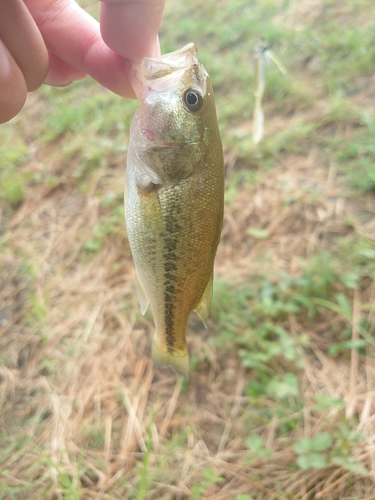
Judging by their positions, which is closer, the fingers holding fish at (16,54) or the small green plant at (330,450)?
the fingers holding fish at (16,54)

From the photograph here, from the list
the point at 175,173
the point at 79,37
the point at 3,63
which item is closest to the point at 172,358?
the point at 175,173

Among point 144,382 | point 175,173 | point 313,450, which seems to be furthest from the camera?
point 144,382

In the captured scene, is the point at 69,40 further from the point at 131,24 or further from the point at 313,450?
the point at 313,450

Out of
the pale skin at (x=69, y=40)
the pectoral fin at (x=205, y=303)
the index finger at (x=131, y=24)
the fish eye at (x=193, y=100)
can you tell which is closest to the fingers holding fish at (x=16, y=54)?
the pale skin at (x=69, y=40)

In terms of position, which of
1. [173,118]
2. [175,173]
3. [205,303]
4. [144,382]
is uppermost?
[173,118]

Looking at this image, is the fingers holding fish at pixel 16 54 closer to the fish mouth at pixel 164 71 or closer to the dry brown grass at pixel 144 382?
the fish mouth at pixel 164 71

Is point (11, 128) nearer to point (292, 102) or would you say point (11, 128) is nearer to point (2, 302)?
point (2, 302)
